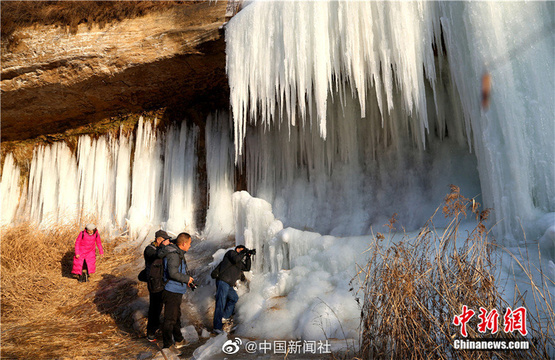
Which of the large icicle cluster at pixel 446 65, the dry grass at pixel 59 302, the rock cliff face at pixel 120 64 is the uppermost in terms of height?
the rock cliff face at pixel 120 64

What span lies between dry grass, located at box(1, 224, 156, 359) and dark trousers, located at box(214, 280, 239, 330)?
2.58 ft

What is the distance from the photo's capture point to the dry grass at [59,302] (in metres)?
4.55

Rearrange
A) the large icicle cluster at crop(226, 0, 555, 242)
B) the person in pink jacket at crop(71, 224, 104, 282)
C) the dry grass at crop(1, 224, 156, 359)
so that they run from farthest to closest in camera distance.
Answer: the person in pink jacket at crop(71, 224, 104, 282) < the dry grass at crop(1, 224, 156, 359) < the large icicle cluster at crop(226, 0, 555, 242)

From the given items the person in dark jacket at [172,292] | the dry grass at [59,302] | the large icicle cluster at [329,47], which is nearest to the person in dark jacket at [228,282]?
the person in dark jacket at [172,292]

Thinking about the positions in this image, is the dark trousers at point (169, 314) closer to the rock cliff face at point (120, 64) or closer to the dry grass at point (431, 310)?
the dry grass at point (431, 310)

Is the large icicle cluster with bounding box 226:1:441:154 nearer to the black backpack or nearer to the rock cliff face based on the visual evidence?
the rock cliff face

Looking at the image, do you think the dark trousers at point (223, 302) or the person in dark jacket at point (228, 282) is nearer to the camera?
the dark trousers at point (223, 302)

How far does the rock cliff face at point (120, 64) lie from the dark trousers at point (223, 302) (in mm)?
4150

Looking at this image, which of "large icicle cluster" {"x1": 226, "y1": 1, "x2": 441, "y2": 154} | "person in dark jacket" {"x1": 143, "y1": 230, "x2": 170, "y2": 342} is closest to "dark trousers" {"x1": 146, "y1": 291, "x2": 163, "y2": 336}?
"person in dark jacket" {"x1": 143, "y1": 230, "x2": 170, "y2": 342}

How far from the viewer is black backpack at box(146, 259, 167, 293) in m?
4.42

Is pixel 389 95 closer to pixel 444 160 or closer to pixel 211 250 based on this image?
pixel 444 160

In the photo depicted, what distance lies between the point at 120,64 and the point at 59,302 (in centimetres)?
430

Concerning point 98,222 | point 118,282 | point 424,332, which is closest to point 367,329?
point 424,332

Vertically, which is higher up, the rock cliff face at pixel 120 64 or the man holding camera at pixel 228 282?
the rock cliff face at pixel 120 64
